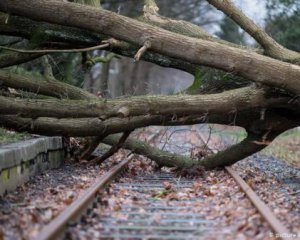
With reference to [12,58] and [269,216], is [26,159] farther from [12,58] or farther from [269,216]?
[269,216]

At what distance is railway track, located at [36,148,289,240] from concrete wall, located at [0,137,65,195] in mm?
1173

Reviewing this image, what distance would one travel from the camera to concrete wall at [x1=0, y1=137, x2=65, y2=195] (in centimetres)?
771

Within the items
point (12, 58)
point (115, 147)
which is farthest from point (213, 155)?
point (12, 58)

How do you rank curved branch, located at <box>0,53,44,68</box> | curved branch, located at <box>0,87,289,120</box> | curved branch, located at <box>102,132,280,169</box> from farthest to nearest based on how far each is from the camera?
curved branch, located at <box>0,53,44,68</box> < curved branch, located at <box>102,132,280,169</box> < curved branch, located at <box>0,87,289,120</box>

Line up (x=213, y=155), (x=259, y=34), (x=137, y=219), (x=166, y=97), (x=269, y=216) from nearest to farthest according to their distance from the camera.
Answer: (x=269, y=216), (x=137, y=219), (x=166, y=97), (x=259, y=34), (x=213, y=155)

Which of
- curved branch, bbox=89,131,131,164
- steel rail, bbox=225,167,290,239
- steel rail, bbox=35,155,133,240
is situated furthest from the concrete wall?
steel rail, bbox=225,167,290,239

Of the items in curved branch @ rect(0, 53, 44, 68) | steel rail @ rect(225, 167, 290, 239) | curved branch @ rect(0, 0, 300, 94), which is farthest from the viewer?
curved branch @ rect(0, 53, 44, 68)

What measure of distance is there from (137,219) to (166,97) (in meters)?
3.60

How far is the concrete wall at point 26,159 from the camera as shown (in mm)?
7715

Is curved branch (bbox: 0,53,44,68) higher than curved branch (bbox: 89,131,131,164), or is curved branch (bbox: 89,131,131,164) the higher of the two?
curved branch (bbox: 0,53,44,68)

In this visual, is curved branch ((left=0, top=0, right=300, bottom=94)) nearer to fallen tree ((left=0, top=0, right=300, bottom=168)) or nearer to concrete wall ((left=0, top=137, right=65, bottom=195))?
fallen tree ((left=0, top=0, right=300, bottom=168))

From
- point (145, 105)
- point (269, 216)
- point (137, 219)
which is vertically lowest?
point (137, 219)

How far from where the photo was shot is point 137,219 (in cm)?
628

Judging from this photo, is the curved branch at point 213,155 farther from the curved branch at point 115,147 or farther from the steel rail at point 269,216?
the steel rail at point 269,216
